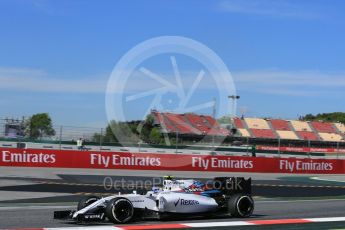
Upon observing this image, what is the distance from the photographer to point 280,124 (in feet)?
327

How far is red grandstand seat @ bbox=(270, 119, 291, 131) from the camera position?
323 ft

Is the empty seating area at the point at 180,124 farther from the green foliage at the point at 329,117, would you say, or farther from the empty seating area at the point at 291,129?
the green foliage at the point at 329,117

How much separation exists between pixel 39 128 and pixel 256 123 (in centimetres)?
7131

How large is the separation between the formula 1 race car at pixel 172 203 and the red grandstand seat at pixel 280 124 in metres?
89.0

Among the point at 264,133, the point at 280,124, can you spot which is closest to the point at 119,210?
the point at 264,133

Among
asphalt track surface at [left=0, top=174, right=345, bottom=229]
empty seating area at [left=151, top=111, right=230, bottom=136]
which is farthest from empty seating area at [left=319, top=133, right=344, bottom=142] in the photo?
asphalt track surface at [left=0, top=174, right=345, bottom=229]

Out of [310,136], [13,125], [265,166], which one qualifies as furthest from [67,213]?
[310,136]

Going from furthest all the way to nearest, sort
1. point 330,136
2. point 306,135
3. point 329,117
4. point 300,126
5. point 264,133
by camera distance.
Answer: point 329,117 → point 300,126 → point 330,136 → point 306,135 → point 264,133

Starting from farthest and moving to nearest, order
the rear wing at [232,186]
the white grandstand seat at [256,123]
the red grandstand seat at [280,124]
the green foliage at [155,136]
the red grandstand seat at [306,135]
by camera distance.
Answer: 1. the red grandstand seat at [280,124]
2. the white grandstand seat at [256,123]
3. the red grandstand seat at [306,135]
4. the green foliage at [155,136]
5. the rear wing at [232,186]

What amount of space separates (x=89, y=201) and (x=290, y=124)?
311 ft

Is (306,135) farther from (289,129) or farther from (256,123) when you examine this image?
(256,123)


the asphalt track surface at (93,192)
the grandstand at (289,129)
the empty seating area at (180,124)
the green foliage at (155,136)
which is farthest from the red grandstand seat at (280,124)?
the asphalt track surface at (93,192)

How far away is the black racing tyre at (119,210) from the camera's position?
8.61m

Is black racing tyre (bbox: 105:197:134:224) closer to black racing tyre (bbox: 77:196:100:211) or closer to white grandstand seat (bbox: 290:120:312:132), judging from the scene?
black racing tyre (bbox: 77:196:100:211)
